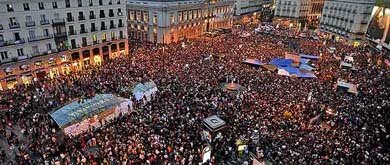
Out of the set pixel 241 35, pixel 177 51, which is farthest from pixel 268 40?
pixel 177 51

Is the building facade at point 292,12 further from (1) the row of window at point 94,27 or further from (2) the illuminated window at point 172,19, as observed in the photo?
(1) the row of window at point 94,27

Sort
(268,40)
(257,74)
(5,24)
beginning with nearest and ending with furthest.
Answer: (5,24), (257,74), (268,40)

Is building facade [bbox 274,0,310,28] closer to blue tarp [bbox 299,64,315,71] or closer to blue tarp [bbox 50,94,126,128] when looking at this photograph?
blue tarp [bbox 299,64,315,71]

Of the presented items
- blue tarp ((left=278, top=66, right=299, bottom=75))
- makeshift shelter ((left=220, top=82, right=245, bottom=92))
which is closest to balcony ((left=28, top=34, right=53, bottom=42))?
makeshift shelter ((left=220, top=82, right=245, bottom=92))

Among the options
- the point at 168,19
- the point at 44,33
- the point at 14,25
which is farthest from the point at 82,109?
the point at 168,19

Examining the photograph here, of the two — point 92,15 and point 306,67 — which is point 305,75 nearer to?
point 306,67

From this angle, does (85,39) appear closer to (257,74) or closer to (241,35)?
(257,74)

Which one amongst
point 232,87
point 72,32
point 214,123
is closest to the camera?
point 214,123
